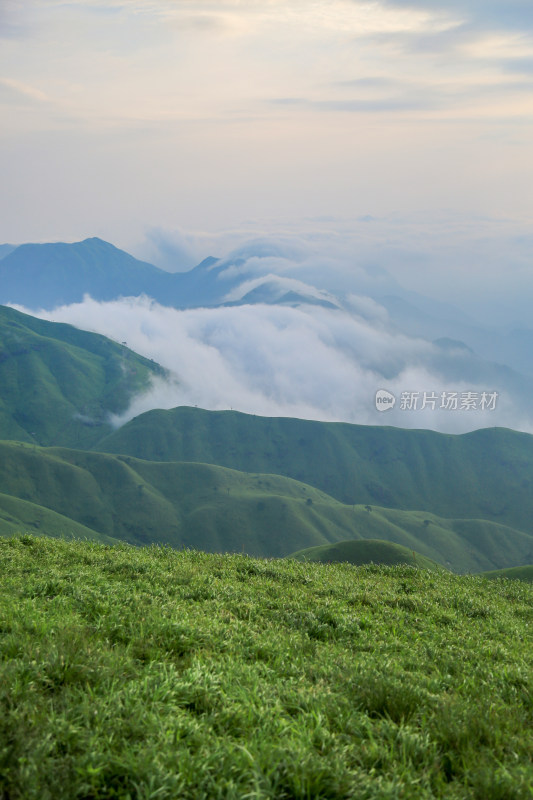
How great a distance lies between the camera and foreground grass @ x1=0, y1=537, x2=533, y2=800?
5.38 metres

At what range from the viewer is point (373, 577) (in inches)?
664

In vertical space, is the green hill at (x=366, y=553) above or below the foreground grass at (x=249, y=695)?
below

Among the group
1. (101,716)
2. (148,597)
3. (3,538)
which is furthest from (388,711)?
(3,538)

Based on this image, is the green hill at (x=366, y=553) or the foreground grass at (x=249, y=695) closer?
the foreground grass at (x=249, y=695)

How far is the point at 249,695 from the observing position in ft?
22.9

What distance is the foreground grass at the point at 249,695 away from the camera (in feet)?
17.7

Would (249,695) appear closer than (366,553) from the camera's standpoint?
Yes

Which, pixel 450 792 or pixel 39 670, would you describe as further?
pixel 39 670

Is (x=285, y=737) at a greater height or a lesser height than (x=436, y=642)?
greater

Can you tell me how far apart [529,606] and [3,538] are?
1452 centimetres

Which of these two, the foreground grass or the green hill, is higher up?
the foreground grass

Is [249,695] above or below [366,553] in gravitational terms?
above

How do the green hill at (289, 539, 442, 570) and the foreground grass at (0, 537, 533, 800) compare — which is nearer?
the foreground grass at (0, 537, 533, 800)

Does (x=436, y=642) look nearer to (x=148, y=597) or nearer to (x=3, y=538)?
(x=148, y=597)
